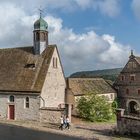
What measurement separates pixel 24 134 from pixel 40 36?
1832 centimetres

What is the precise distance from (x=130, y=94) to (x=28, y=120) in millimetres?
26433

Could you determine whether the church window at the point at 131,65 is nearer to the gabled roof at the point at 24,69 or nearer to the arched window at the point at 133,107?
the arched window at the point at 133,107

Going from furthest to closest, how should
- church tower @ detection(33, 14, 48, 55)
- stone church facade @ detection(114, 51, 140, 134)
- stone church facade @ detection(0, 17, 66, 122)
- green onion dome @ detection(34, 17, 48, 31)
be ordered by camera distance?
stone church facade @ detection(114, 51, 140, 134)
green onion dome @ detection(34, 17, 48, 31)
church tower @ detection(33, 14, 48, 55)
stone church facade @ detection(0, 17, 66, 122)

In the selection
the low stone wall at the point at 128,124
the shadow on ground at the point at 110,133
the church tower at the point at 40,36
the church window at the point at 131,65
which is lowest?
the shadow on ground at the point at 110,133

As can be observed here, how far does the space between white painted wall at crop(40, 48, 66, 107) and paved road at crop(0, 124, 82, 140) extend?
7.75m

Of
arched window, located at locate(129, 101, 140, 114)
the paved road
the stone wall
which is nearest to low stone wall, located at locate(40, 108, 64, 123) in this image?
the stone wall

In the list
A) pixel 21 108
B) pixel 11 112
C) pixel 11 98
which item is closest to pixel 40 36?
pixel 11 98

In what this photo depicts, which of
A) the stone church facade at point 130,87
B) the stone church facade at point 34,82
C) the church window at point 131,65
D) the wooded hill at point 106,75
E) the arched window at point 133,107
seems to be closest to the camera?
the stone church facade at point 34,82

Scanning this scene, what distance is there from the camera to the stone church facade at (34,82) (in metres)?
48.1

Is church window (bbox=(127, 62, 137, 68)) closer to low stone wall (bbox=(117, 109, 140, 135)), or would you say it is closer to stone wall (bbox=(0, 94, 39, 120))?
stone wall (bbox=(0, 94, 39, 120))

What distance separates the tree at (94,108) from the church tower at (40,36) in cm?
990

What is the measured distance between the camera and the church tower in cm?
5168

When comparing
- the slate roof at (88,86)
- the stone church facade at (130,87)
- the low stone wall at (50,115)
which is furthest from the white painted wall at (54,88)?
the stone church facade at (130,87)

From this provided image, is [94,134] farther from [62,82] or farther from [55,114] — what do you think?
[62,82]
